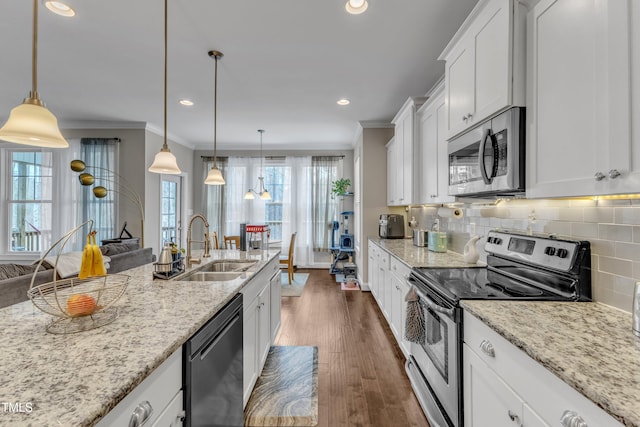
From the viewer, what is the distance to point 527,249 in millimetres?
1614

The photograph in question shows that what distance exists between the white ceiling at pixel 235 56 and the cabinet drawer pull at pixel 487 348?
214 cm

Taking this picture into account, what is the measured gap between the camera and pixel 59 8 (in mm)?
2092

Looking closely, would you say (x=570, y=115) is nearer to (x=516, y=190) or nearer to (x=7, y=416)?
(x=516, y=190)

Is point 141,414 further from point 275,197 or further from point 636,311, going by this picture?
point 275,197

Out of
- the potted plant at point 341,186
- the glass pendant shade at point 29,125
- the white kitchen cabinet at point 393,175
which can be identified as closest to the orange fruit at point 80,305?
the glass pendant shade at point 29,125

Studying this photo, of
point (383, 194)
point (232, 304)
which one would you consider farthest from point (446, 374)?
point (383, 194)

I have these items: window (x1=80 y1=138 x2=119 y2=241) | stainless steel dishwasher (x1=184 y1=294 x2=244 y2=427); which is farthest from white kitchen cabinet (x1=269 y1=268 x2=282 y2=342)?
window (x1=80 y1=138 x2=119 y2=241)

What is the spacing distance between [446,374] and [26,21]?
3776 millimetres

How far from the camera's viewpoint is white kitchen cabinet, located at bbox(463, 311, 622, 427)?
2.59 ft

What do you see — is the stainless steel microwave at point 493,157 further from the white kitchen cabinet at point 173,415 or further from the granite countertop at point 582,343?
the white kitchen cabinet at point 173,415

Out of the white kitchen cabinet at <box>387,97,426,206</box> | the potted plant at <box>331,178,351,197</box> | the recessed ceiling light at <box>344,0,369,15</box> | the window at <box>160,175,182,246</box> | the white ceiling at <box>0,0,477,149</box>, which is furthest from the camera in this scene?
the potted plant at <box>331,178,351,197</box>

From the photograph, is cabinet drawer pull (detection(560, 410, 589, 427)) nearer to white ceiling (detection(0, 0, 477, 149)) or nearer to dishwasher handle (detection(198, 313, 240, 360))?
dishwasher handle (detection(198, 313, 240, 360))

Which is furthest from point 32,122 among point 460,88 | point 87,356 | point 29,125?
point 460,88

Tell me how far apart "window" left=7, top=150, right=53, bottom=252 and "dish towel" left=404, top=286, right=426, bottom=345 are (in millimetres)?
6020
